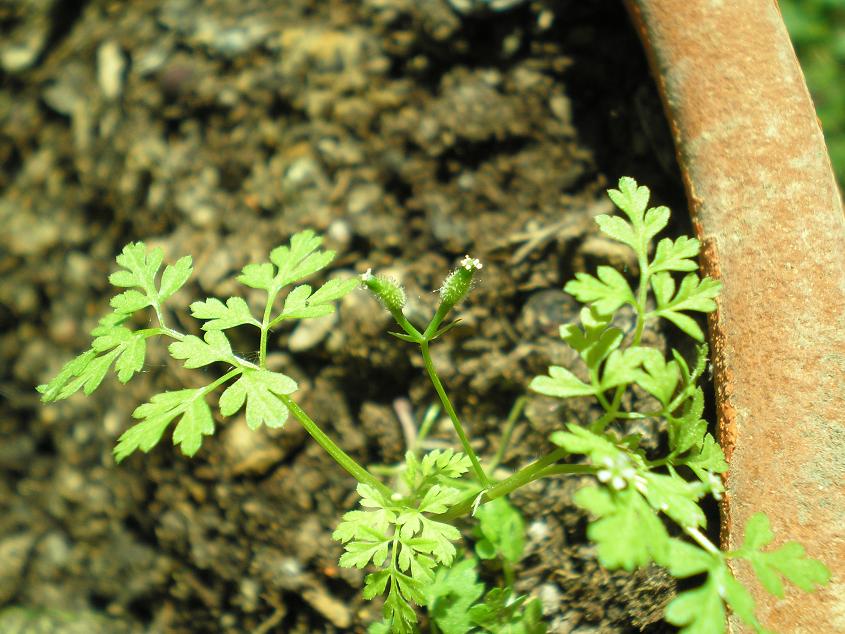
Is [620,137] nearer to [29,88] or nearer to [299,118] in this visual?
[299,118]

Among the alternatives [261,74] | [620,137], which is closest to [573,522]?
[620,137]

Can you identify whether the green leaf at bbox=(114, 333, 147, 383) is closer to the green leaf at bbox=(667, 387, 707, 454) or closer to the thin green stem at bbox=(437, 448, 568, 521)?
the thin green stem at bbox=(437, 448, 568, 521)

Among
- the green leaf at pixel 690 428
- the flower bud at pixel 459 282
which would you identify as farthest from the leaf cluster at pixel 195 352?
the green leaf at pixel 690 428

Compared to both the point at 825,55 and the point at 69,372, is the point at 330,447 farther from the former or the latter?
the point at 825,55

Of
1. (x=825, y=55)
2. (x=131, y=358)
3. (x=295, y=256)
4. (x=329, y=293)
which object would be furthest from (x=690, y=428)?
(x=825, y=55)

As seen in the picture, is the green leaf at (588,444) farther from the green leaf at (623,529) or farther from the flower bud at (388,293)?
the flower bud at (388,293)
